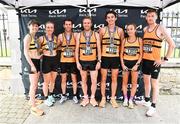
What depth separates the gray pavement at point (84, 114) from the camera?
5.64m

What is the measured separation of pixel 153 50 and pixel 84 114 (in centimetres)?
184

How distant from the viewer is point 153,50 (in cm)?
577

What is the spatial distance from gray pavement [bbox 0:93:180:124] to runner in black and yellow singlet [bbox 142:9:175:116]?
0.28 m

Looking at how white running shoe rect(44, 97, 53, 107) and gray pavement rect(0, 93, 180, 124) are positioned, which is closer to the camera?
gray pavement rect(0, 93, 180, 124)

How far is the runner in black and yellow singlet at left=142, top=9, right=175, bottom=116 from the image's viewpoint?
18.5ft

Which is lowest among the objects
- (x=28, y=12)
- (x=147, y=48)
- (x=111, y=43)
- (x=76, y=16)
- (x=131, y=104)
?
(x=131, y=104)

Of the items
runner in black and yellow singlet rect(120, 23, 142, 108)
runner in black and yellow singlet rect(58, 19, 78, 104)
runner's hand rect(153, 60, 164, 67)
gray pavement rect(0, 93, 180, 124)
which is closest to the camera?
gray pavement rect(0, 93, 180, 124)

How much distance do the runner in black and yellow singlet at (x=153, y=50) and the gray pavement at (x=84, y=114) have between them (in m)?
0.28

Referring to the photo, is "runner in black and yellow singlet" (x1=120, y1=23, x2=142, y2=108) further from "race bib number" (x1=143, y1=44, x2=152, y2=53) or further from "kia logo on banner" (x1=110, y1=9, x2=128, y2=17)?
"kia logo on banner" (x1=110, y1=9, x2=128, y2=17)

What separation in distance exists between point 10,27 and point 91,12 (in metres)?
1.89

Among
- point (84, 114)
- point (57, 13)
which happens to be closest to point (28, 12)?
point (57, 13)

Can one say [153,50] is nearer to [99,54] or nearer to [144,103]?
[99,54]

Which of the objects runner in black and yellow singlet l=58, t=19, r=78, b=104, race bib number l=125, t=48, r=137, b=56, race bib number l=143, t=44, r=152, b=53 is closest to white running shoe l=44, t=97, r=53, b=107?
runner in black and yellow singlet l=58, t=19, r=78, b=104

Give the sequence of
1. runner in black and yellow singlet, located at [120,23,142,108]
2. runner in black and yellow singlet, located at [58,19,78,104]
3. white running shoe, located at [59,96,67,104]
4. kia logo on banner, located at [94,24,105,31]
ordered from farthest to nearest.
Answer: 1. white running shoe, located at [59,96,67,104]
2. kia logo on banner, located at [94,24,105,31]
3. runner in black and yellow singlet, located at [58,19,78,104]
4. runner in black and yellow singlet, located at [120,23,142,108]
